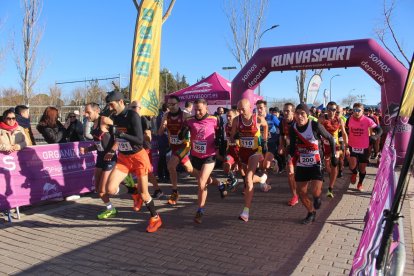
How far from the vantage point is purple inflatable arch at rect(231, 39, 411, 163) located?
978 centimetres

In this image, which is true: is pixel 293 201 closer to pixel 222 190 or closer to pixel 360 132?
pixel 222 190

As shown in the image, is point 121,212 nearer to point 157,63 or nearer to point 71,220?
point 71,220

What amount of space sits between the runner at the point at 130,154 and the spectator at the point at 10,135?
1.81m

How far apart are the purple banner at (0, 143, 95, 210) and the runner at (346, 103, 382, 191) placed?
5669mm

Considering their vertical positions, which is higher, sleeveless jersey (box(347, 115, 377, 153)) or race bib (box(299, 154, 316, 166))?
sleeveless jersey (box(347, 115, 377, 153))

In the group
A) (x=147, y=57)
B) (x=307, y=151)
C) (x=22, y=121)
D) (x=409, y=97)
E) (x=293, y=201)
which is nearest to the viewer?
(x=409, y=97)

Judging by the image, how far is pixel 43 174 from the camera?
6.54m

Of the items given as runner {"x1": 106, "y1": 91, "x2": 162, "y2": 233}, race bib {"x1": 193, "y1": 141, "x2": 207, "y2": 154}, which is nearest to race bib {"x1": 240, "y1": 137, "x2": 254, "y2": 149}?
race bib {"x1": 193, "y1": 141, "x2": 207, "y2": 154}

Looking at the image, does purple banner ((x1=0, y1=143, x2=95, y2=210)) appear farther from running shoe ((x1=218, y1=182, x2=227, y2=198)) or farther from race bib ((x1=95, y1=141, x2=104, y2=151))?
running shoe ((x1=218, y1=182, x2=227, y2=198))

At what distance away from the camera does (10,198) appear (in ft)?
19.3

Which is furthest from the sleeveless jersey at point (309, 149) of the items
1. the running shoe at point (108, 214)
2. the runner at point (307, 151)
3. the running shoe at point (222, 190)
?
the running shoe at point (108, 214)

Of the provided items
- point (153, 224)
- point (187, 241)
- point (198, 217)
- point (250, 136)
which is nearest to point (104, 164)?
point (153, 224)

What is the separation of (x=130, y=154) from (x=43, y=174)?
7.01 ft

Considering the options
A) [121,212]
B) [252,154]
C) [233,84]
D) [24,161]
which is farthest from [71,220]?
[233,84]
